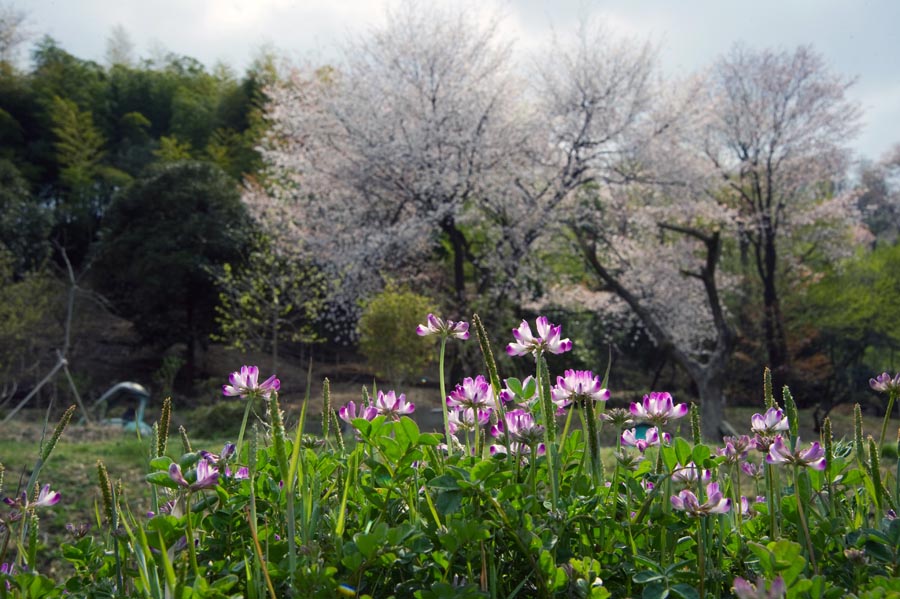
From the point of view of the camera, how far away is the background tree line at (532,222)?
12.6m

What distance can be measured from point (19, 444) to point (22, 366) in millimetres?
6872

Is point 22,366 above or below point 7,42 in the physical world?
below

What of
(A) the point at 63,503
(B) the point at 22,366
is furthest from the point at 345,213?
(A) the point at 63,503

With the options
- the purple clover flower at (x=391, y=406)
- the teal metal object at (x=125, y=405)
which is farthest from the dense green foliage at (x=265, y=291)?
the purple clover flower at (x=391, y=406)

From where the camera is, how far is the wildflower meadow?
0.80 m

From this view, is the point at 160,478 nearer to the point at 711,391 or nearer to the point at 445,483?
the point at 445,483

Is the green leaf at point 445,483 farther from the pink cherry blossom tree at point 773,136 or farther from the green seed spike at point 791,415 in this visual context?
the pink cherry blossom tree at point 773,136

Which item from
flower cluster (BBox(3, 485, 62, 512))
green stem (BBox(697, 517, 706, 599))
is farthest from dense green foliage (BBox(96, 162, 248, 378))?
green stem (BBox(697, 517, 706, 599))

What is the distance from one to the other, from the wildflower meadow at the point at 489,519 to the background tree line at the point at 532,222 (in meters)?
9.94

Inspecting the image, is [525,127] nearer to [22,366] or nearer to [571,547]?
[22,366]

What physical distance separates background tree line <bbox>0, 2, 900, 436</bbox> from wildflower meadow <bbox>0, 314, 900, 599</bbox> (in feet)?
32.6

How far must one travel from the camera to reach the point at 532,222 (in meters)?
12.7

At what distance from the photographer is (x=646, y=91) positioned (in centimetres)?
1296

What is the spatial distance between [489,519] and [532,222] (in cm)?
1200
